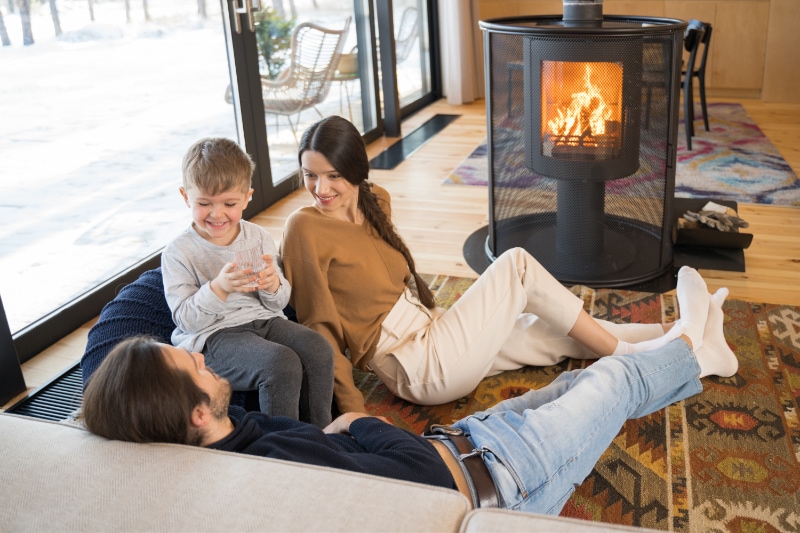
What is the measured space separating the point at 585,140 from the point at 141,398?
78.0 inches

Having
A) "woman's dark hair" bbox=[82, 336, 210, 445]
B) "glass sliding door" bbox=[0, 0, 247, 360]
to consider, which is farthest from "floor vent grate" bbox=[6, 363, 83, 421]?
"woman's dark hair" bbox=[82, 336, 210, 445]

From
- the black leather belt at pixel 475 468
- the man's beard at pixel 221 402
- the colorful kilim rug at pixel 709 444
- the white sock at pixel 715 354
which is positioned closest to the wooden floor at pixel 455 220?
the colorful kilim rug at pixel 709 444

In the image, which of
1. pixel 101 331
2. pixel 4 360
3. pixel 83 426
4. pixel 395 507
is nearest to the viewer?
pixel 395 507

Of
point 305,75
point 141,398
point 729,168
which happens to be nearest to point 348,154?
point 141,398

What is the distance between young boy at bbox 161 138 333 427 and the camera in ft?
6.08

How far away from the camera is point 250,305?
2.00 metres

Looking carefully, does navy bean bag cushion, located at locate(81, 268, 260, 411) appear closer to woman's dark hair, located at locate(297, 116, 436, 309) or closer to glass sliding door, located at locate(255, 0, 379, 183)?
woman's dark hair, located at locate(297, 116, 436, 309)

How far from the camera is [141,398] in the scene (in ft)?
4.11

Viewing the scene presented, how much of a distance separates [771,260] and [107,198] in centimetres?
261

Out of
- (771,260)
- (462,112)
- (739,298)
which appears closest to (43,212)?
(739,298)

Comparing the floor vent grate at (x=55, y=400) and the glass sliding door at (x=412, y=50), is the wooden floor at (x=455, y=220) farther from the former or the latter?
the glass sliding door at (x=412, y=50)

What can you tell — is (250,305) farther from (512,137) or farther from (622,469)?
(512,137)

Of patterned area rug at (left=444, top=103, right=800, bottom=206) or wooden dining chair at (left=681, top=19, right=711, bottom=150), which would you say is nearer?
patterned area rug at (left=444, top=103, right=800, bottom=206)

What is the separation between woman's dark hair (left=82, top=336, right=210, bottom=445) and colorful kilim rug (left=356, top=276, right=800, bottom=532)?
94cm
